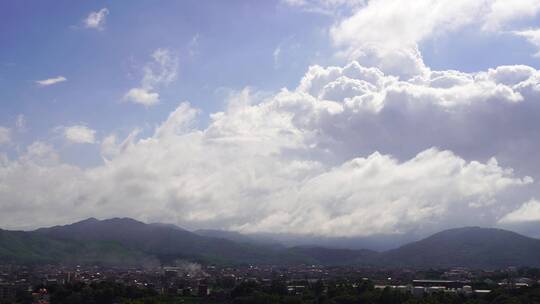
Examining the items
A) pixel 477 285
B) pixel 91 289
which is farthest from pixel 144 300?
pixel 477 285

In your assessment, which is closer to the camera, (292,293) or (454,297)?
(454,297)

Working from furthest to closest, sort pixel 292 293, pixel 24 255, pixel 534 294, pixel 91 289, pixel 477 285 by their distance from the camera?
pixel 24 255 → pixel 477 285 → pixel 292 293 → pixel 91 289 → pixel 534 294

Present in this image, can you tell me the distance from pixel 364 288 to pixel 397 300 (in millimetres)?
8600

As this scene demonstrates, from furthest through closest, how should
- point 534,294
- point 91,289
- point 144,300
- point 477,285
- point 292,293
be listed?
point 477,285 < point 292,293 < point 91,289 < point 144,300 < point 534,294

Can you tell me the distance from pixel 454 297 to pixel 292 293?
1948 centimetres

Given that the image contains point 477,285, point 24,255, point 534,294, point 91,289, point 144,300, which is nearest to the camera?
point 534,294

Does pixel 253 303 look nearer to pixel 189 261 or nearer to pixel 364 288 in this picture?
pixel 364 288

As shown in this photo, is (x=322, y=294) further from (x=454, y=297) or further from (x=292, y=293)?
(x=454, y=297)

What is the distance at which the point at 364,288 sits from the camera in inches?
2739

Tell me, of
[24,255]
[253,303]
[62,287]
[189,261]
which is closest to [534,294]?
[253,303]

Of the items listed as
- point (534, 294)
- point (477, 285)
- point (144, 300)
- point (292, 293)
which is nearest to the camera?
point (534, 294)

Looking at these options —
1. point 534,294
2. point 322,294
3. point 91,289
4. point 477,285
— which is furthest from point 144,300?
point 477,285

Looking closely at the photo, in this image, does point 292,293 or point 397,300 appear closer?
point 397,300

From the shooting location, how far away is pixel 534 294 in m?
58.7
